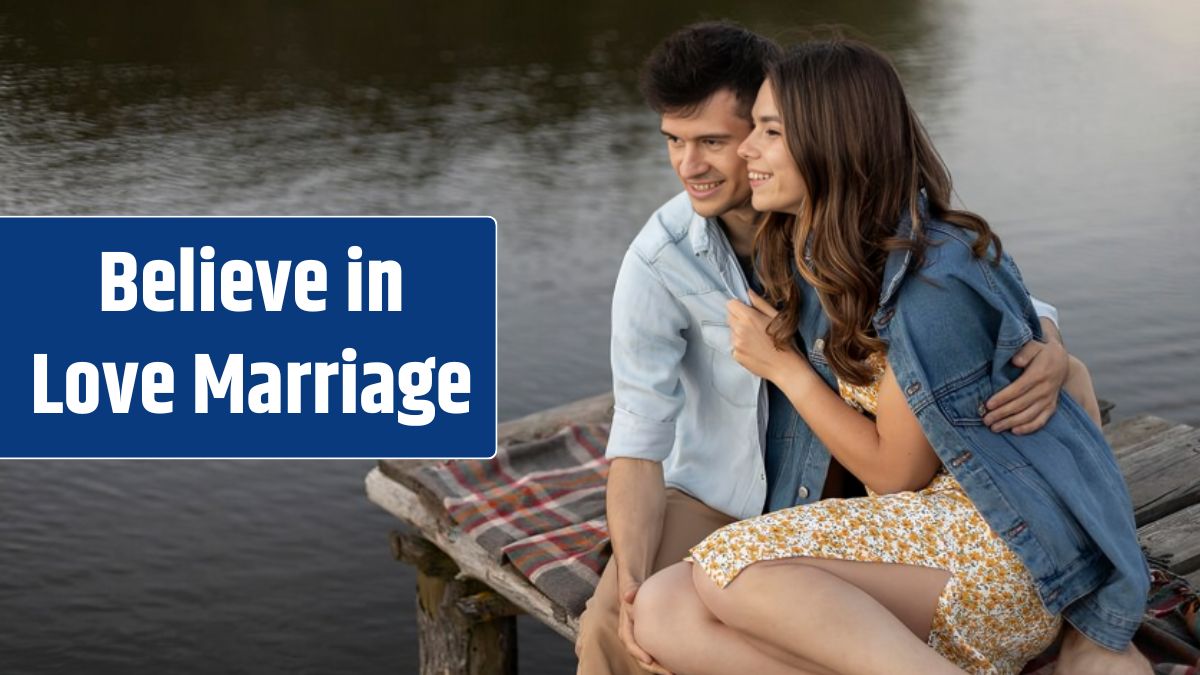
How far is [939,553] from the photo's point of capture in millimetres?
2668

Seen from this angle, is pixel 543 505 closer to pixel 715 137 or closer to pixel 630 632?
pixel 630 632

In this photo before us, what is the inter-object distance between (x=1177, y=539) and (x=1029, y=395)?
3.55 feet

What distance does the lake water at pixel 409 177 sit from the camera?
5812mm

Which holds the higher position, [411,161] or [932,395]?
[932,395]

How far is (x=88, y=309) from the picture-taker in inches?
202

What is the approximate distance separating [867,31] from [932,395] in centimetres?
1254

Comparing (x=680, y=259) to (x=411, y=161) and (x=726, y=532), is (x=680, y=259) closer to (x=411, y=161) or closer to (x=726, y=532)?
(x=726, y=532)

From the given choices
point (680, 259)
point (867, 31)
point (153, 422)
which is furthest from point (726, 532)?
point (867, 31)

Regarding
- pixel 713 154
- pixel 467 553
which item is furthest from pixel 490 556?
pixel 713 154

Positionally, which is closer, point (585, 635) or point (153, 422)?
point (585, 635)

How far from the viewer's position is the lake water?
5812 millimetres

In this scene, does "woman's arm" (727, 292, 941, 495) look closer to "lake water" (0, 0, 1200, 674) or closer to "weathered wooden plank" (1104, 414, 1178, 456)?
"weathered wooden plank" (1104, 414, 1178, 456)

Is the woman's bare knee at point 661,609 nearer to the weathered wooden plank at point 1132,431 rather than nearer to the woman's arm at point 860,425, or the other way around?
the woman's arm at point 860,425

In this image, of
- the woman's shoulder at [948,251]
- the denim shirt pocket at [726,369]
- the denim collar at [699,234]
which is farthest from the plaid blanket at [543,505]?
the woman's shoulder at [948,251]
